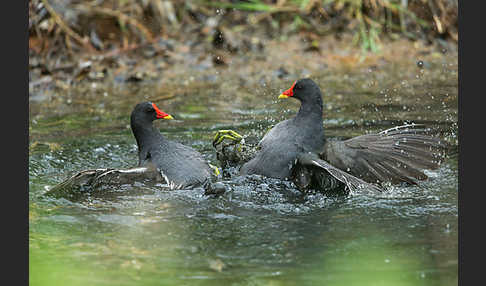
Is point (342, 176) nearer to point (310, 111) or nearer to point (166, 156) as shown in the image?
point (310, 111)

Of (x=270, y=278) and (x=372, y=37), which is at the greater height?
(x=372, y=37)

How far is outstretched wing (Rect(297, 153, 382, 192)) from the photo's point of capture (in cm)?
475

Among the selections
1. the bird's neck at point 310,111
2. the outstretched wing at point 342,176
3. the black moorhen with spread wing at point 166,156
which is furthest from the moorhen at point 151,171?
the bird's neck at point 310,111

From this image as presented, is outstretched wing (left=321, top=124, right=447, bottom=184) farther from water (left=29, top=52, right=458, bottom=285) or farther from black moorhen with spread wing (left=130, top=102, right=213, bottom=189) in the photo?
black moorhen with spread wing (left=130, top=102, right=213, bottom=189)

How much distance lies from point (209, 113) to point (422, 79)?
2.92 metres

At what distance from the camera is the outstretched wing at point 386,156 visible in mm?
5199

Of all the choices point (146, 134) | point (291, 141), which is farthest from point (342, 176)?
point (146, 134)

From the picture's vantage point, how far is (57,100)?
8.01 meters

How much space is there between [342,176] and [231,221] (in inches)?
37.8

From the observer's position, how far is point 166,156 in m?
5.25

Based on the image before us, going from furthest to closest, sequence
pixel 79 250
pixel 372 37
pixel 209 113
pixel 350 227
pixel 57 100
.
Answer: pixel 372 37, pixel 57 100, pixel 209 113, pixel 350 227, pixel 79 250

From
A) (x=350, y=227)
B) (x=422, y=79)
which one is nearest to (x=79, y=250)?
(x=350, y=227)

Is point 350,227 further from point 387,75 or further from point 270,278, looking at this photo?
point 387,75

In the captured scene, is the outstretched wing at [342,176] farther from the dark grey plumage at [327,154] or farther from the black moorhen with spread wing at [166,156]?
the black moorhen with spread wing at [166,156]
